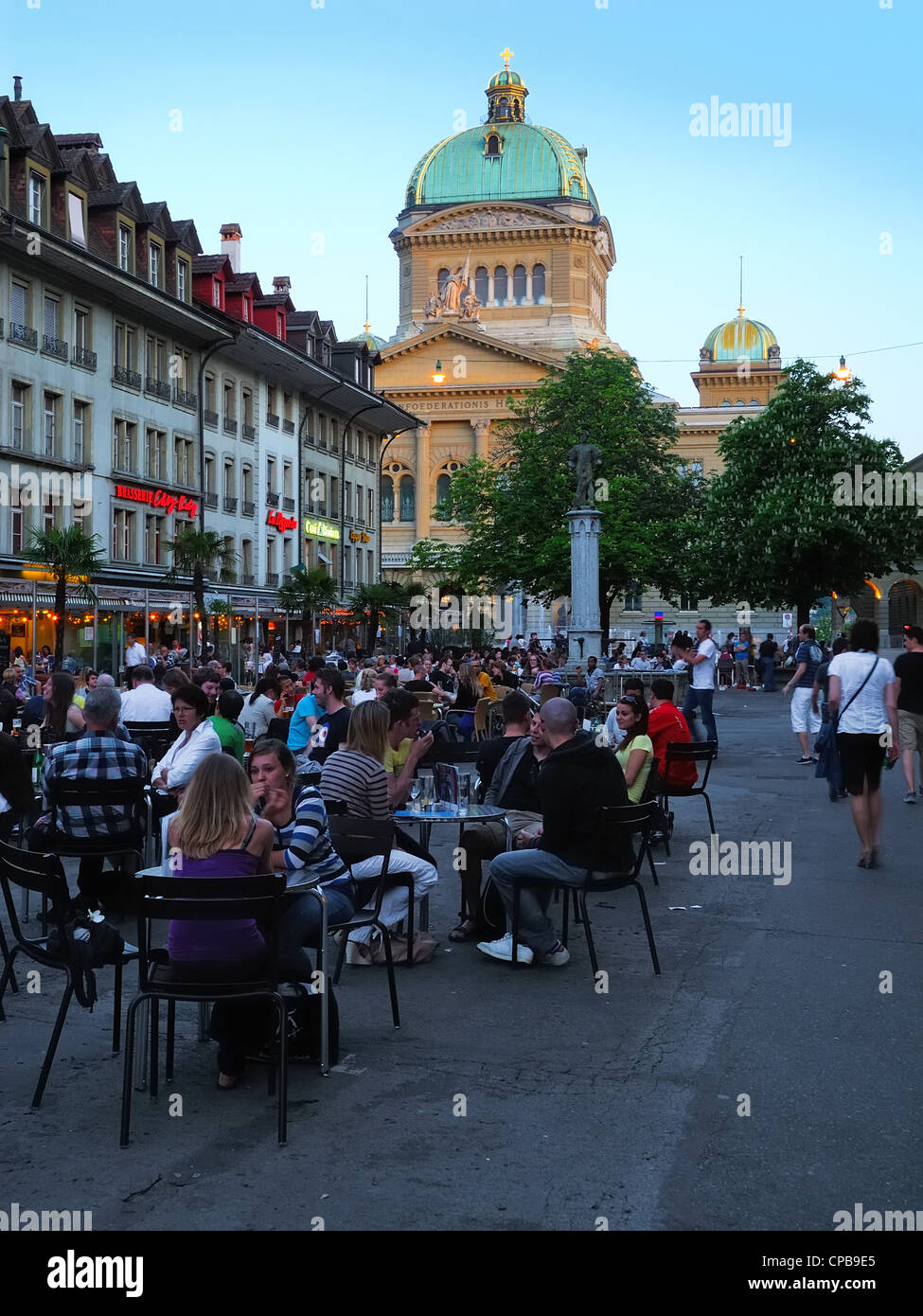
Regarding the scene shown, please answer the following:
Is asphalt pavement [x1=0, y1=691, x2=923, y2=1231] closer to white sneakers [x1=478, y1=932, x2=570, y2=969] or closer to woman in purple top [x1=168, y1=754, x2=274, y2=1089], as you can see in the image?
white sneakers [x1=478, y1=932, x2=570, y2=969]

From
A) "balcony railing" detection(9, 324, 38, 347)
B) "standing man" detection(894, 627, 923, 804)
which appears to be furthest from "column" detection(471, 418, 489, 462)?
"standing man" detection(894, 627, 923, 804)

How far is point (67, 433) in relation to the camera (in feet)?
110

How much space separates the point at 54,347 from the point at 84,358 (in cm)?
145

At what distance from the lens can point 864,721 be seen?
11.2 metres

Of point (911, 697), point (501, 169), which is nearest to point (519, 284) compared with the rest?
point (501, 169)

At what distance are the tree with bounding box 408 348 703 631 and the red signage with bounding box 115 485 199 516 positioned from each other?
1455 cm

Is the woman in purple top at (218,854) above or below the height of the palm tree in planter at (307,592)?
below

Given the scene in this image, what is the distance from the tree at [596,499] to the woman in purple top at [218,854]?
44.4 m

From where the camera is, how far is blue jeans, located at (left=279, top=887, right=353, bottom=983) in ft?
20.4

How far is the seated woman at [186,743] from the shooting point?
9453 mm

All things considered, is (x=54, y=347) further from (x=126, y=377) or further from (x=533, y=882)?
(x=533, y=882)

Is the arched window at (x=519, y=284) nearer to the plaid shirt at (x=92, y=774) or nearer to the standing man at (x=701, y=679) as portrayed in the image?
the standing man at (x=701, y=679)

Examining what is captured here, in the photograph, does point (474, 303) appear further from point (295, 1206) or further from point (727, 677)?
point (295, 1206)

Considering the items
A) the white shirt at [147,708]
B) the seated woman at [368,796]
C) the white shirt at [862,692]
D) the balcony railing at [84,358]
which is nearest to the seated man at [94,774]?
the seated woman at [368,796]
